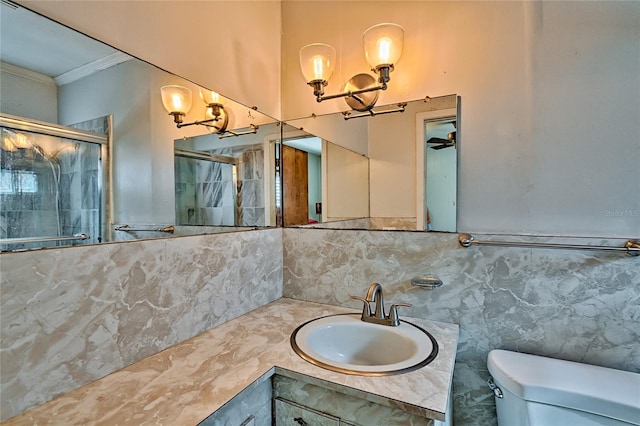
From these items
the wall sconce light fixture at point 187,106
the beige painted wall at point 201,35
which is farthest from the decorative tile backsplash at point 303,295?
the beige painted wall at point 201,35

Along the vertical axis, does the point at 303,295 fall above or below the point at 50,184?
below

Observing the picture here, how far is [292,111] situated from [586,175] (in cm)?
131

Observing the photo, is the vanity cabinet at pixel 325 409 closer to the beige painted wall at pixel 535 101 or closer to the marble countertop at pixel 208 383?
the marble countertop at pixel 208 383

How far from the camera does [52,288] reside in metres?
0.72

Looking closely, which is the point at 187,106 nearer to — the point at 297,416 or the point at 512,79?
the point at 297,416

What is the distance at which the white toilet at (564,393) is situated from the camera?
82 centimetres

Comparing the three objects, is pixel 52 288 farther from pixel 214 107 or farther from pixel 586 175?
pixel 586 175

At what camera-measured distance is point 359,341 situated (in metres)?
1.19

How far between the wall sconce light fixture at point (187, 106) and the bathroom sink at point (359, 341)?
915 millimetres

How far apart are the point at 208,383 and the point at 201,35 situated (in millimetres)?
1250

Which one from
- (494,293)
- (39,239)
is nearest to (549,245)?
(494,293)

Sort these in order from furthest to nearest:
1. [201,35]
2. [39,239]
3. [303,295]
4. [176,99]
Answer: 1. [303,295]
2. [201,35]
3. [176,99]
4. [39,239]

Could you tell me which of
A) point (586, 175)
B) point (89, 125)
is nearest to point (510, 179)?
point (586, 175)

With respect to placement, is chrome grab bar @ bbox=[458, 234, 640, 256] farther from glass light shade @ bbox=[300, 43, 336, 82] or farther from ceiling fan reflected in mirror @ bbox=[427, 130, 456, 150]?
glass light shade @ bbox=[300, 43, 336, 82]
